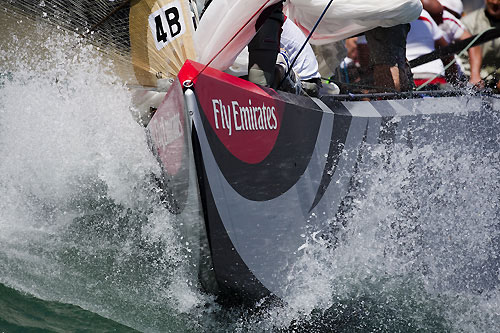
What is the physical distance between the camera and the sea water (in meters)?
2.95

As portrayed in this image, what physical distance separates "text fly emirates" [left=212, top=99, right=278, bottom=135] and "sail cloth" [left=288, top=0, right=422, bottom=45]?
1265 millimetres

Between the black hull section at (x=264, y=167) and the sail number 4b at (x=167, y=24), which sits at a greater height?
the sail number 4b at (x=167, y=24)

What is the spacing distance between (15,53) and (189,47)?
3.51 feet

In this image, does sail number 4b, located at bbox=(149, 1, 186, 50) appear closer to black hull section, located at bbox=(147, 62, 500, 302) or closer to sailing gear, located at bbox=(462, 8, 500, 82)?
black hull section, located at bbox=(147, 62, 500, 302)

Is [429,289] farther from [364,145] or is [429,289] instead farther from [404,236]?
[364,145]

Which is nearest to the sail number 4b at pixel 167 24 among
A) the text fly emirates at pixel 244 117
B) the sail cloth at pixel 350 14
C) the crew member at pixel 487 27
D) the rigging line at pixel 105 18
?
the rigging line at pixel 105 18

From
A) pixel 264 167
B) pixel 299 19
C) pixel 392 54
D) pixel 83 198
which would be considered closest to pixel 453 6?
pixel 392 54

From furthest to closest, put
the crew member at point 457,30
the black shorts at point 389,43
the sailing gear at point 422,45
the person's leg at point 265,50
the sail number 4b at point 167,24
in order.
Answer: the crew member at point 457,30 → the sailing gear at point 422,45 → the black shorts at point 389,43 → the sail number 4b at point 167,24 → the person's leg at point 265,50

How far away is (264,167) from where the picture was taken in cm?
300

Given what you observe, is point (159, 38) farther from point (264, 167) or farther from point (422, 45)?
point (422, 45)

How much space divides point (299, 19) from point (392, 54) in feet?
2.15

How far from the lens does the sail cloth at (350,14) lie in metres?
3.92

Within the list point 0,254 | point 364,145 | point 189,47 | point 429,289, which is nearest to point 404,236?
point 429,289

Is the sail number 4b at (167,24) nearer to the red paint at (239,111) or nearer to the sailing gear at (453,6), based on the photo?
the red paint at (239,111)
